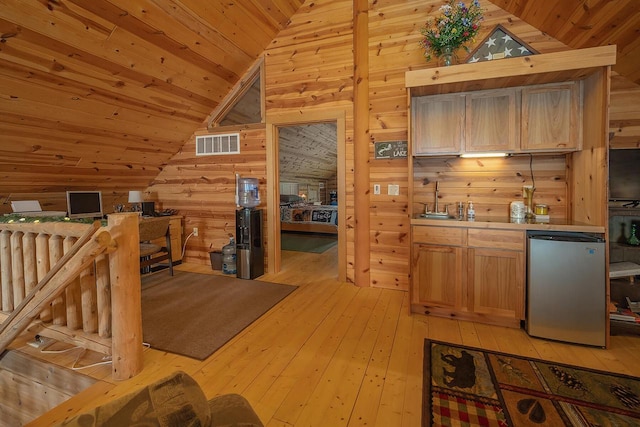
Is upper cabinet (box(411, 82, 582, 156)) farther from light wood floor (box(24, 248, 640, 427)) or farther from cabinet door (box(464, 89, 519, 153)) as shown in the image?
light wood floor (box(24, 248, 640, 427))

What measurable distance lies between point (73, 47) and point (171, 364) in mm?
2791

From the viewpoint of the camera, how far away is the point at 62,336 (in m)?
2.17

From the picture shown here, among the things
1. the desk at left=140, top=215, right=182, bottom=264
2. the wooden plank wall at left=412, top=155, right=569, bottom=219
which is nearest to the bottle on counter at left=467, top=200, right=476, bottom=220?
the wooden plank wall at left=412, top=155, right=569, bottom=219

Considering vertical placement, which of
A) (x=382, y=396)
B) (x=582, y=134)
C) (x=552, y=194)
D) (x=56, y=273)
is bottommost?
(x=382, y=396)

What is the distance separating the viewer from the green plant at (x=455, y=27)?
2695mm

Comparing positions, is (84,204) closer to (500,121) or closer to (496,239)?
(496,239)

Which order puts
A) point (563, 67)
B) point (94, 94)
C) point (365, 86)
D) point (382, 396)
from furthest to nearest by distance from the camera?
1. point (365, 86)
2. point (94, 94)
3. point (563, 67)
4. point (382, 396)

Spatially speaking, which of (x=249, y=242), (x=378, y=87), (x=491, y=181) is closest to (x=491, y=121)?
(x=491, y=181)

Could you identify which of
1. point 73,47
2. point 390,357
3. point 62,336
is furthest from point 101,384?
point 73,47

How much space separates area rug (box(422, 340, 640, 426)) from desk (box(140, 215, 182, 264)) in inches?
152

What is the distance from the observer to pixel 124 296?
6.23 ft

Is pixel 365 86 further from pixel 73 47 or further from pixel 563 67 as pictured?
pixel 73 47

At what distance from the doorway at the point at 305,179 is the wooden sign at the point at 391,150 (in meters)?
0.44

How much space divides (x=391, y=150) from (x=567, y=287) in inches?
79.9
